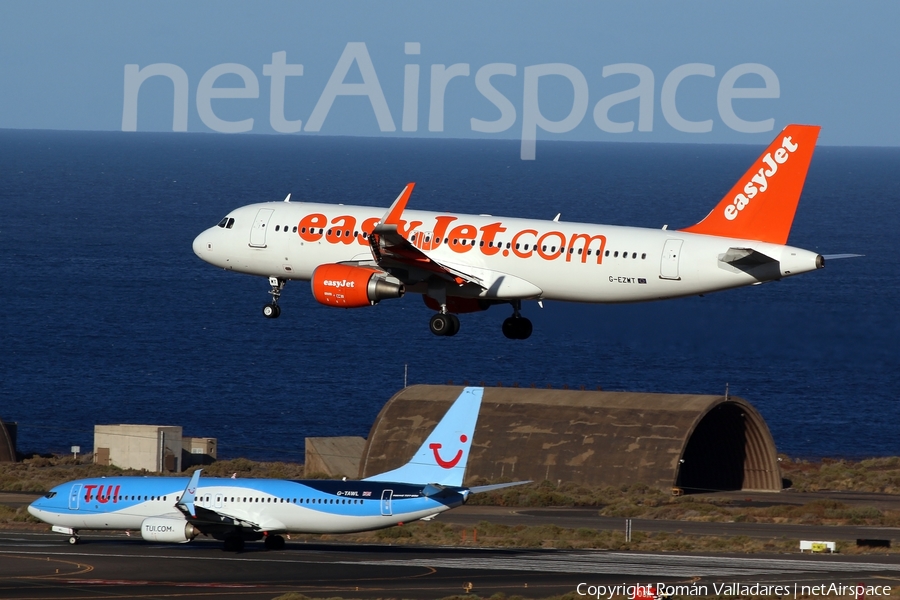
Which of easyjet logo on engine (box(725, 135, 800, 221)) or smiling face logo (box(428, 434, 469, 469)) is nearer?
easyjet logo on engine (box(725, 135, 800, 221))

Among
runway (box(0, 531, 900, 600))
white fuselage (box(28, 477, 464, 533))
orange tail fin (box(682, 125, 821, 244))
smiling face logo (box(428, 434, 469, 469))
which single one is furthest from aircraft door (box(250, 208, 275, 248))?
orange tail fin (box(682, 125, 821, 244))

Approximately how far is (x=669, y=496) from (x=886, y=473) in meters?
25.4

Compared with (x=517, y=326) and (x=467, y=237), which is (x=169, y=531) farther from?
(x=467, y=237)

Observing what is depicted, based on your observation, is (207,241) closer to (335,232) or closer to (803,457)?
(335,232)

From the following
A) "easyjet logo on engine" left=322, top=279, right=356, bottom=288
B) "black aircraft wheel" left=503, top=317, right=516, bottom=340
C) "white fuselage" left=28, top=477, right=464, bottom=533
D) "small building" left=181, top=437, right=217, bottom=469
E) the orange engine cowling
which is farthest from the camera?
"small building" left=181, top=437, right=217, bottom=469

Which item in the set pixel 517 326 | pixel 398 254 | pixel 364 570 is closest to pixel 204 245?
pixel 398 254

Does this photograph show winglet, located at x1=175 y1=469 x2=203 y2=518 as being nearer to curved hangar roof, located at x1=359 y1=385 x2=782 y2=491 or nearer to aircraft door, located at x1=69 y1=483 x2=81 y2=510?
aircraft door, located at x1=69 y1=483 x2=81 y2=510

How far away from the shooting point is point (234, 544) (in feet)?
207

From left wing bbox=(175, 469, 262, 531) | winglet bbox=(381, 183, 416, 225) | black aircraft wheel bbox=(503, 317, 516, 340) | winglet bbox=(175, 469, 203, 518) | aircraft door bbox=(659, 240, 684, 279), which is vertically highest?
winglet bbox=(381, 183, 416, 225)

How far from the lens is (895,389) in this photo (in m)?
160

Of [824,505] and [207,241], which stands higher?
[207,241]

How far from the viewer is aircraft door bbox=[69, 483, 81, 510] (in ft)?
217

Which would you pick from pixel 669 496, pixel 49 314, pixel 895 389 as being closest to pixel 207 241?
pixel 669 496

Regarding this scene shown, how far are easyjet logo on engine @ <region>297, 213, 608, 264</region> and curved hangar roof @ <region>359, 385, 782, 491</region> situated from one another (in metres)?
34.1
